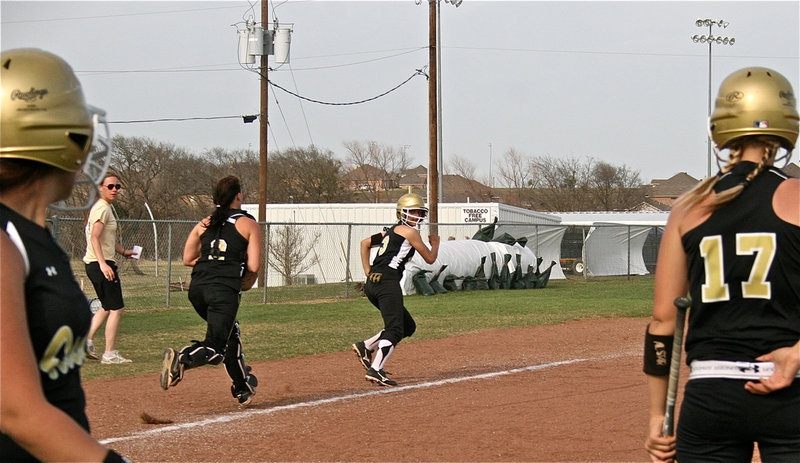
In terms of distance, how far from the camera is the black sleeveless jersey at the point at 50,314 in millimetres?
2230

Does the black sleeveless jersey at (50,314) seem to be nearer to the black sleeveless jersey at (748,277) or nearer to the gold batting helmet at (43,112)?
the gold batting helmet at (43,112)

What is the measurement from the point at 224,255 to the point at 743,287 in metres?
5.75

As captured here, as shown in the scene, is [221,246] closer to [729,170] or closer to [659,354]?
[659,354]

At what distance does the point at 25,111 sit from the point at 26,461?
0.89 m

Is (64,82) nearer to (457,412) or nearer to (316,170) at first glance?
(457,412)

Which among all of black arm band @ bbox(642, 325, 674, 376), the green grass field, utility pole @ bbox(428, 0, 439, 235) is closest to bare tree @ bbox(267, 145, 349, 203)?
utility pole @ bbox(428, 0, 439, 235)

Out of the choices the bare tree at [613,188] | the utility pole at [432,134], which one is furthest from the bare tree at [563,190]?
the utility pole at [432,134]

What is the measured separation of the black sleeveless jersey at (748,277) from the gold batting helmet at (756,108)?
0.62 feet

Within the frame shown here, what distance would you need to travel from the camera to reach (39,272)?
225cm

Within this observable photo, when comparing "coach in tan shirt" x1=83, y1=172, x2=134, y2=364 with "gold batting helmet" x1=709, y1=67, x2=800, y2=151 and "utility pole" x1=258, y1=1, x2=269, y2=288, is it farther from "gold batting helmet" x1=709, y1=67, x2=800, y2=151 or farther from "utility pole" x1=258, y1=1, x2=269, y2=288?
"utility pole" x1=258, y1=1, x2=269, y2=288

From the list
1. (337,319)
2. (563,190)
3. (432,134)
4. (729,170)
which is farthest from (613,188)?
(729,170)

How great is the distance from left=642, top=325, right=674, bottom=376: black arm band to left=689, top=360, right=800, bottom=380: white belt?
15 cm

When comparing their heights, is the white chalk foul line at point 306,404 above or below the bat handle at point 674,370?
below

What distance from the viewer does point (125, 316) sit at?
18.3 m
